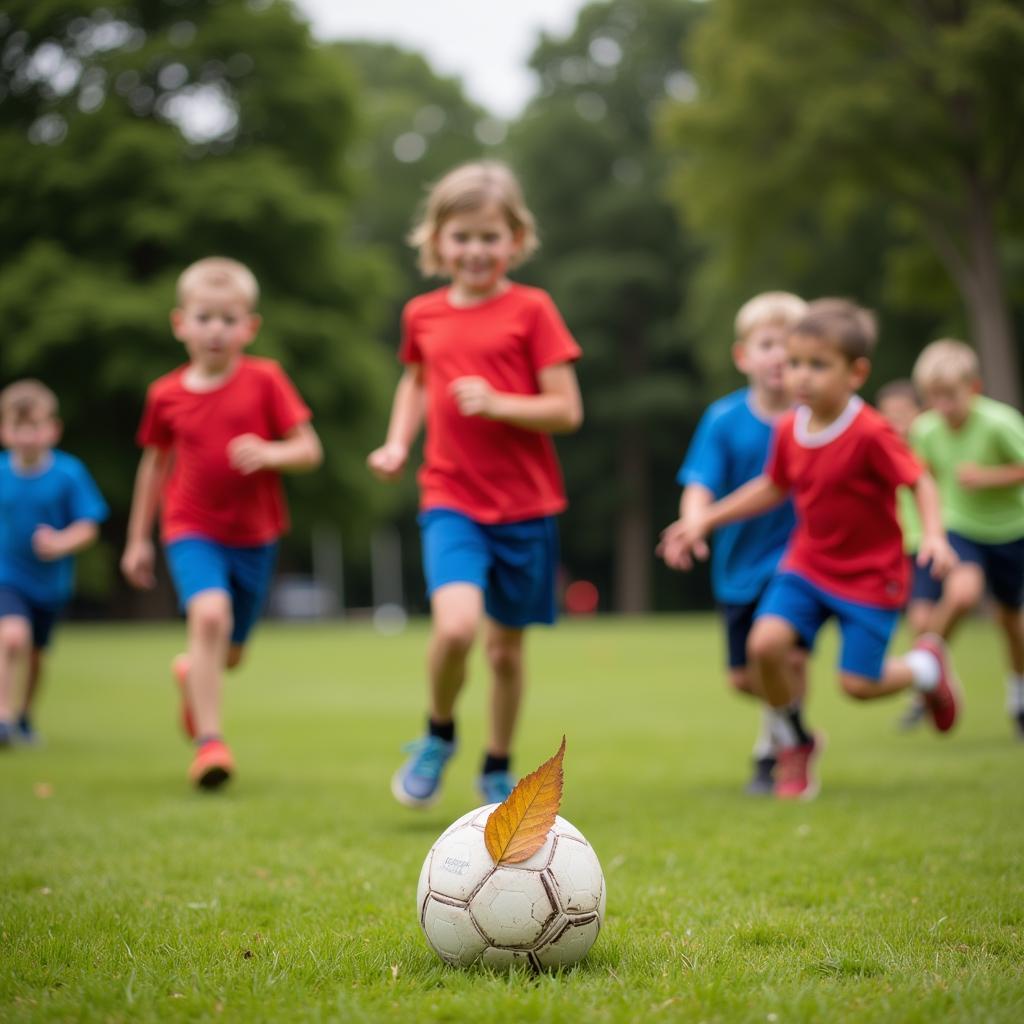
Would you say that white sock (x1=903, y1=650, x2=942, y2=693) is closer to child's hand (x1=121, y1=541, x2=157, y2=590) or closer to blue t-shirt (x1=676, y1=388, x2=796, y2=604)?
blue t-shirt (x1=676, y1=388, x2=796, y2=604)

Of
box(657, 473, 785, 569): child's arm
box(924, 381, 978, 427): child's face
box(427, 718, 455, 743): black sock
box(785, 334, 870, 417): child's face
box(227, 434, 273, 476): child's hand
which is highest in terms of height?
box(924, 381, 978, 427): child's face

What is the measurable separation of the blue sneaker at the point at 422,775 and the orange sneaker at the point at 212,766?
1174mm

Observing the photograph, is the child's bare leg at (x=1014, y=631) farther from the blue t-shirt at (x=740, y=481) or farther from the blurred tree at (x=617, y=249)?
the blurred tree at (x=617, y=249)

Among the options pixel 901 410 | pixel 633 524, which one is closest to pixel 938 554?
pixel 901 410

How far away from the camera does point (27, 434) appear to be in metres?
8.53

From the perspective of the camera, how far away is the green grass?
112 inches

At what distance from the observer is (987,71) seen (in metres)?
23.6

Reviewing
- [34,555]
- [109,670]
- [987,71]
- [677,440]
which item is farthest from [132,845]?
[677,440]

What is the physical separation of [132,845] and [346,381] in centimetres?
2783

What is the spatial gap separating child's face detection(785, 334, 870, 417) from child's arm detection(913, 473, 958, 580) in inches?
19.3

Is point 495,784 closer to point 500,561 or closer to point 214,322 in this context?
point 500,561

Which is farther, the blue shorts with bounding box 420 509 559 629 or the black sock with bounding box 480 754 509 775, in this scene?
the black sock with bounding box 480 754 509 775

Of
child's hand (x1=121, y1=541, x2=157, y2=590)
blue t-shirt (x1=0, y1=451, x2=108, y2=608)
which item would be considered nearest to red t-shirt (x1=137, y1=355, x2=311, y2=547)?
child's hand (x1=121, y1=541, x2=157, y2=590)

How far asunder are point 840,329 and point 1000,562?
325 centimetres
